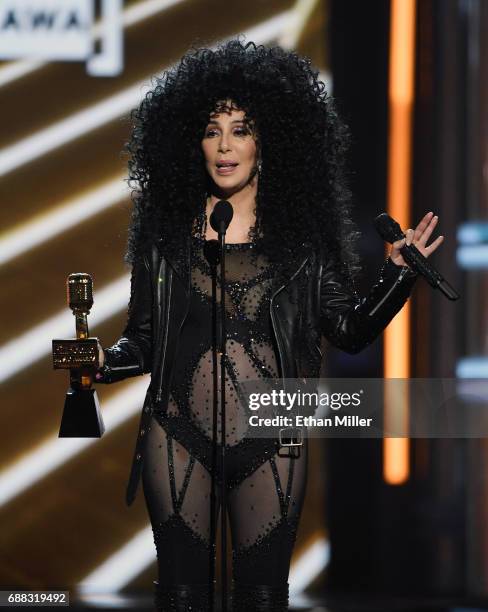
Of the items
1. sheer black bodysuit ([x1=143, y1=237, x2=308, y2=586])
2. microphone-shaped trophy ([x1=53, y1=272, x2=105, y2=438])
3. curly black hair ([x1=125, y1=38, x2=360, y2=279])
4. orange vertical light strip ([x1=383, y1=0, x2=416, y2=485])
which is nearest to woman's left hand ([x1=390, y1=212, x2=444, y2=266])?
curly black hair ([x1=125, y1=38, x2=360, y2=279])

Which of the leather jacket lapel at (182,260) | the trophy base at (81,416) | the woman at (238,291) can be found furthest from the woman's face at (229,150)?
the trophy base at (81,416)

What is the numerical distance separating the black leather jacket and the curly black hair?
6 centimetres

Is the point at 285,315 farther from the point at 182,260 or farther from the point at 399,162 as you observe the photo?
the point at 399,162

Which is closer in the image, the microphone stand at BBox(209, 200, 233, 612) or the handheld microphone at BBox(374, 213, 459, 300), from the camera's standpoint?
the microphone stand at BBox(209, 200, 233, 612)

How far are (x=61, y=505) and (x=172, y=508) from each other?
2301mm

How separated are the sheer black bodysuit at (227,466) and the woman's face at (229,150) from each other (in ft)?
0.83

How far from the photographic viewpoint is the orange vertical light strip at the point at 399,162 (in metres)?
4.49

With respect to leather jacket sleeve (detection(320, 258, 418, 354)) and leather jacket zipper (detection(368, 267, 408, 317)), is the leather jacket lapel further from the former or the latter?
leather jacket zipper (detection(368, 267, 408, 317))

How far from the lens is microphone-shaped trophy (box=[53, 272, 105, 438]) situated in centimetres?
247

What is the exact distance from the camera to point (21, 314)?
4602 mm

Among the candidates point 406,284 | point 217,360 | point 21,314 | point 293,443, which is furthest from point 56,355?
point 21,314

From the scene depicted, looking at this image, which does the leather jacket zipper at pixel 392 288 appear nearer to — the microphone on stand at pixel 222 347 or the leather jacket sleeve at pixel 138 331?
the microphone on stand at pixel 222 347

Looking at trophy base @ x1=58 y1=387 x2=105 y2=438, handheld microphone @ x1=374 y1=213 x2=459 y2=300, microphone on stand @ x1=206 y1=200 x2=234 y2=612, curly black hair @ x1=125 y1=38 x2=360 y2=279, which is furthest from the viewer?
curly black hair @ x1=125 y1=38 x2=360 y2=279

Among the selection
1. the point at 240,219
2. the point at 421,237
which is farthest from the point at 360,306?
the point at 240,219
